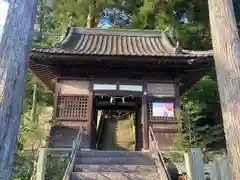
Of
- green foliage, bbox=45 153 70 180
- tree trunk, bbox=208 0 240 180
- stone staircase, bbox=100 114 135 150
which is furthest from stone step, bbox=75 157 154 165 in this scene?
stone staircase, bbox=100 114 135 150

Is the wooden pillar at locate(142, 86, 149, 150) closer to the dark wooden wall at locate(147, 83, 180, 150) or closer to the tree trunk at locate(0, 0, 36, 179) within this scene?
the dark wooden wall at locate(147, 83, 180, 150)

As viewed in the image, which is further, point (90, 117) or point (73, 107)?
point (73, 107)

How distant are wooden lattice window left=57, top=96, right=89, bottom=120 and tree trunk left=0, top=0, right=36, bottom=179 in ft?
18.4

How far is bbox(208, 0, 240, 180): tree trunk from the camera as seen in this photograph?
14.0 ft

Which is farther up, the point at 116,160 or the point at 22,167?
the point at 116,160

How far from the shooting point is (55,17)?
1761 centimetres

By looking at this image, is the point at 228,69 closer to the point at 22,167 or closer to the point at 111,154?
the point at 111,154

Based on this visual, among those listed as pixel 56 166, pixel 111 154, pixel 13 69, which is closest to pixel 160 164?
pixel 111 154

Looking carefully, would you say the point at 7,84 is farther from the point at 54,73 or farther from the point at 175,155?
the point at 54,73

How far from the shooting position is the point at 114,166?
23.8 ft

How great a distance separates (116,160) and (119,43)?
593 centimetres

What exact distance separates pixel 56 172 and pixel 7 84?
3843 millimetres

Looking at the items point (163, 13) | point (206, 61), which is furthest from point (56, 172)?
point (163, 13)

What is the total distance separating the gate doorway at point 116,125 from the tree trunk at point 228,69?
6.04 m
